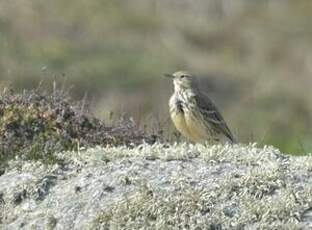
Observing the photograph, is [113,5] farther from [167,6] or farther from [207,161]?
[207,161]

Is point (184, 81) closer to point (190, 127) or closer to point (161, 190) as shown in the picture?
point (190, 127)

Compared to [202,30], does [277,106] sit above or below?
below

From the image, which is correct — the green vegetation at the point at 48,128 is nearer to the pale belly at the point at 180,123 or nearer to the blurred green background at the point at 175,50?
the pale belly at the point at 180,123

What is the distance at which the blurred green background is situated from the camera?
24.3 m

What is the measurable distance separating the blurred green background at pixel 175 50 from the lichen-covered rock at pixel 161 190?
446 inches

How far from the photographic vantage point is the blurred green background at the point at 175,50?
24266mm

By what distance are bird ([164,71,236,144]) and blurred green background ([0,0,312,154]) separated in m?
8.05

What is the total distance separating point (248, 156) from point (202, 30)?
20930mm

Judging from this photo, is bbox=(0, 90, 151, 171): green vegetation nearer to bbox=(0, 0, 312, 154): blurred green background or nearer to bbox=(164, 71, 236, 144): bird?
bbox=(164, 71, 236, 144): bird

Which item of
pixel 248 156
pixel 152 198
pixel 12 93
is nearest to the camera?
pixel 152 198

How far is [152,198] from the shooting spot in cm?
882

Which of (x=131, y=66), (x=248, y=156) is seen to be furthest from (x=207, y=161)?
(x=131, y=66)

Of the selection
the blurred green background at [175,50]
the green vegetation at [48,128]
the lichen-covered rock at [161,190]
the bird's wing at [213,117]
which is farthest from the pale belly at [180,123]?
the blurred green background at [175,50]

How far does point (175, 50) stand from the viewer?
28.4m
